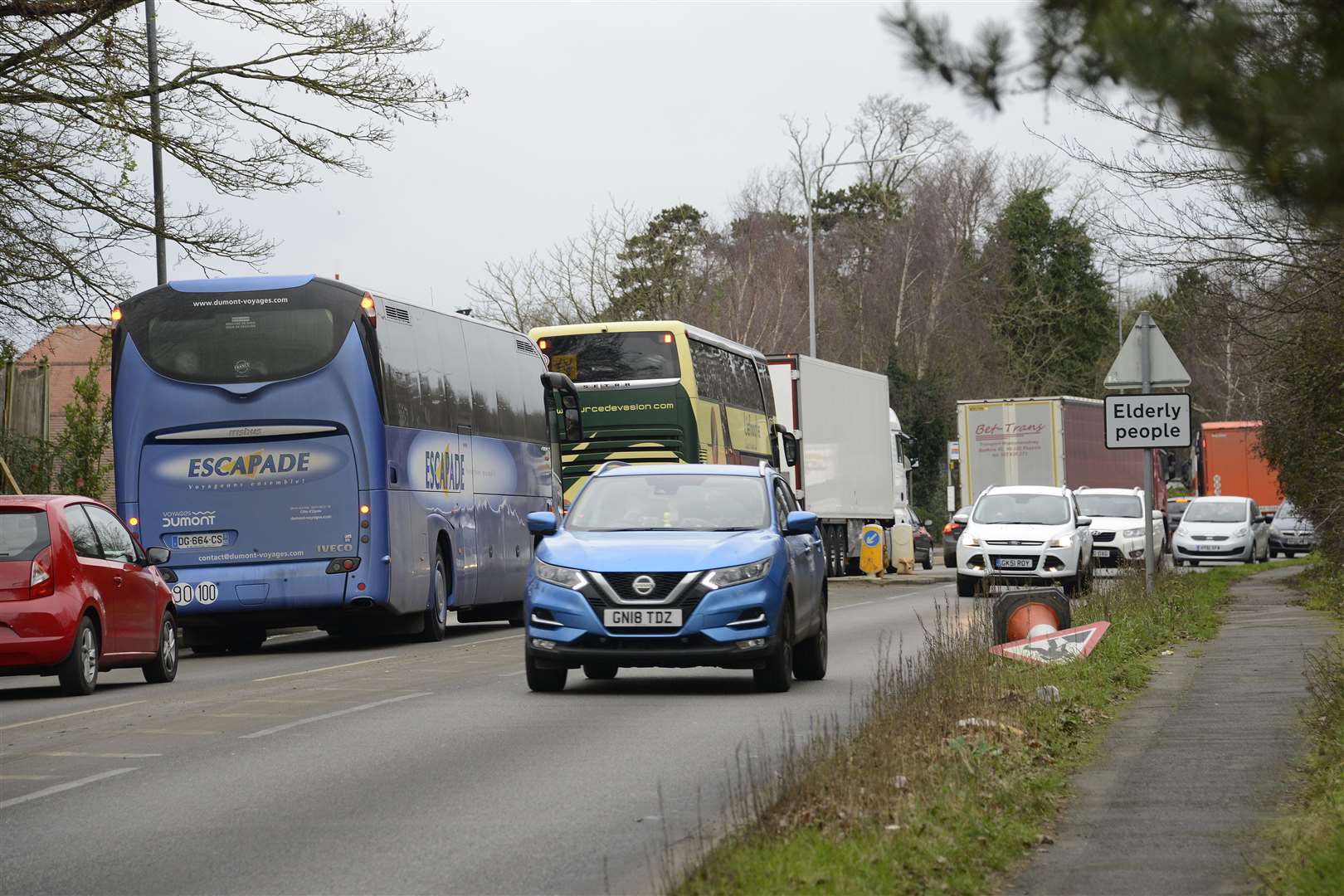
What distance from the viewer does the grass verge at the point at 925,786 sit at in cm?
707

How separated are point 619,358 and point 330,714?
662 inches

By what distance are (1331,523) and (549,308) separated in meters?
31.2

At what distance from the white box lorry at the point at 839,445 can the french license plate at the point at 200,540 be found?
58.8 ft

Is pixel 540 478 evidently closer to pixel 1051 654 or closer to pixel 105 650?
pixel 105 650

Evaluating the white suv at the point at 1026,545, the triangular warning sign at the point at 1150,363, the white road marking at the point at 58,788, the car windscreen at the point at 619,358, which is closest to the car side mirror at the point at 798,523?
the white road marking at the point at 58,788

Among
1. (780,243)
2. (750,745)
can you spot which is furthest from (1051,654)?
(780,243)

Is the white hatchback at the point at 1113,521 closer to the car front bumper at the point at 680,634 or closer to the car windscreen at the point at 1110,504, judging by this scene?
the car windscreen at the point at 1110,504

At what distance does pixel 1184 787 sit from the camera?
9492 millimetres

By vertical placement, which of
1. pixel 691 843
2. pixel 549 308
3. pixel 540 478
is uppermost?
pixel 549 308

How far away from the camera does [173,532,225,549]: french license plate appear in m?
21.1

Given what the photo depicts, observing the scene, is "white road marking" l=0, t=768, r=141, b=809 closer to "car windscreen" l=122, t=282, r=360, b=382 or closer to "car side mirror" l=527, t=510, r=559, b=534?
"car side mirror" l=527, t=510, r=559, b=534

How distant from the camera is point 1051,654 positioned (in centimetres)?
1502

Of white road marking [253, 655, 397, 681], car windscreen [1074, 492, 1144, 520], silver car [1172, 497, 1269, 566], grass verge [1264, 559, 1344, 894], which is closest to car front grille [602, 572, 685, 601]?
grass verge [1264, 559, 1344, 894]

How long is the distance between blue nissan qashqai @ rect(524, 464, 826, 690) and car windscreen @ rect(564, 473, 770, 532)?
0.01 metres
